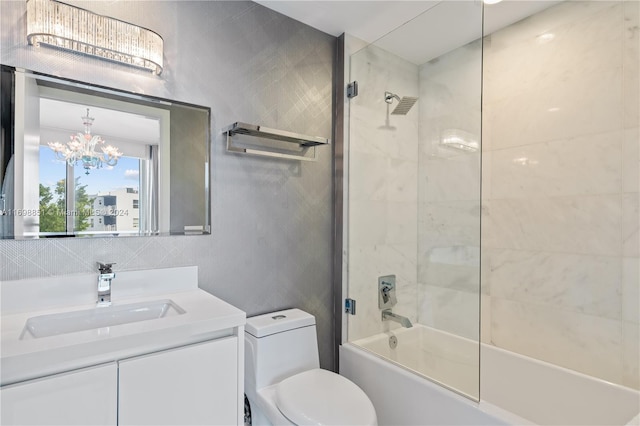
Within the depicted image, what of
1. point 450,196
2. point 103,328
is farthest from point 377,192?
point 103,328

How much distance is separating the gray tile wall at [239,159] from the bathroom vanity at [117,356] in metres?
0.12

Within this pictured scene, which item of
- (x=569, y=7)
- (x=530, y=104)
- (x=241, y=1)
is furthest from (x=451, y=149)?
(x=241, y=1)

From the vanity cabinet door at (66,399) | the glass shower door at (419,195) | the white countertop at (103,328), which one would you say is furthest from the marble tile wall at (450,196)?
the vanity cabinet door at (66,399)

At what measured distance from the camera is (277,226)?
1.94 m

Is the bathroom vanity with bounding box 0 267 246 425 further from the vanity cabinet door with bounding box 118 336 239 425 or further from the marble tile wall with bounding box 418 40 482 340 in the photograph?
the marble tile wall with bounding box 418 40 482 340

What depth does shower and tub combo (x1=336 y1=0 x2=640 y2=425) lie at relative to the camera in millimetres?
1610

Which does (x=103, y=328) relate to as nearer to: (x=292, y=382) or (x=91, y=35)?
(x=292, y=382)

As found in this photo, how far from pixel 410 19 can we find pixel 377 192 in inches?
39.7

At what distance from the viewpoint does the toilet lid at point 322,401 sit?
138cm

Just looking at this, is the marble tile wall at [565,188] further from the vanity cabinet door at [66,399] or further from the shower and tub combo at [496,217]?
the vanity cabinet door at [66,399]

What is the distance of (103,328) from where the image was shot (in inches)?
41.8

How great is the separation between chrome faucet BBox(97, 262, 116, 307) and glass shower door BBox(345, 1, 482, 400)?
1.25 m

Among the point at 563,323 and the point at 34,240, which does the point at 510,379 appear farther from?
the point at 34,240

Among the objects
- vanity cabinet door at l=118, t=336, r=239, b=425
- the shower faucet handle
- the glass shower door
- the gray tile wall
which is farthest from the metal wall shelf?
vanity cabinet door at l=118, t=336, r=239, b=425
